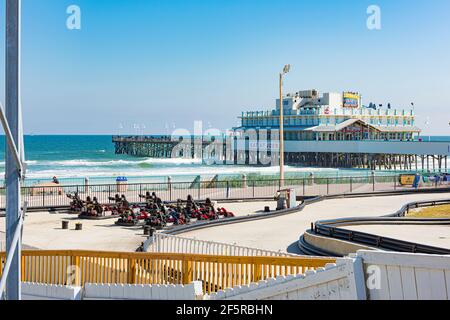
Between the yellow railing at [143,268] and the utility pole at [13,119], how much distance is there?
506cm

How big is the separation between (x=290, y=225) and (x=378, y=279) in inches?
587

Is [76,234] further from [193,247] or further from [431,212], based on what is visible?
[431,212]

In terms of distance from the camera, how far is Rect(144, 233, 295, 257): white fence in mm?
15500

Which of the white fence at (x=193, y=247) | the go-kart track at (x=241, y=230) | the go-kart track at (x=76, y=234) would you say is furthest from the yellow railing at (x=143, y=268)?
the go-kart track at (x=76, y=234)

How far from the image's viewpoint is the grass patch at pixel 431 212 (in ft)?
76.7

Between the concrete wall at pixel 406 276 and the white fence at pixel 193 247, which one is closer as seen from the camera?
the concrete wall at pixel 406 276

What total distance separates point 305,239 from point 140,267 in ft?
22.7

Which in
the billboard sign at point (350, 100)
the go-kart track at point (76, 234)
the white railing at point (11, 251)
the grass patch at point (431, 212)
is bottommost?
the go-kart track at point (76, 234)

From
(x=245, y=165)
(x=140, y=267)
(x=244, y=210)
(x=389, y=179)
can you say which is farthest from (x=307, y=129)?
(x=140, y=267)

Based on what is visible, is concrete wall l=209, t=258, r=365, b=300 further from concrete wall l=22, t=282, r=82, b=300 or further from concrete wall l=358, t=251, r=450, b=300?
concrete wall l=22, t=282, r=82, b=300

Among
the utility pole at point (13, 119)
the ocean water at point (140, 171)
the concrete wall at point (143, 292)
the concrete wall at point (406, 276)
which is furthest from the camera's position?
the ocean water at point (140, 171)

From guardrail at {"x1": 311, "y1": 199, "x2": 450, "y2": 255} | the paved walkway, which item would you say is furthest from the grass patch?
the paved walkway

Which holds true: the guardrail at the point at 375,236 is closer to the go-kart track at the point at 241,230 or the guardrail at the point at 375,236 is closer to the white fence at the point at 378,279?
the go-kart track at the point at 241,230

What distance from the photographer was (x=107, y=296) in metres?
12.4
